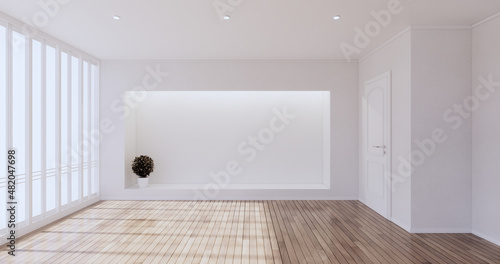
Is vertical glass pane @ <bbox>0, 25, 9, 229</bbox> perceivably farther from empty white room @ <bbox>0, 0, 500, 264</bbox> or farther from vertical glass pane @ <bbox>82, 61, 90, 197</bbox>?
vertical glass pane @ <bbox>82, 61, 90, 197</bbox>

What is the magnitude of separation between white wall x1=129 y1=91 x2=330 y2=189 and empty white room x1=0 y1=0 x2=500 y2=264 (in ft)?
0.10

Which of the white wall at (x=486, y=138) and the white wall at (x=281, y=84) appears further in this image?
the white wall at (x=281, y=84)

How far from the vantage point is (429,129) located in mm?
3898

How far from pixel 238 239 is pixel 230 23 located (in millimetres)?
2781

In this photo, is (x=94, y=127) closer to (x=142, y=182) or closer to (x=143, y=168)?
(x=143, y=168)

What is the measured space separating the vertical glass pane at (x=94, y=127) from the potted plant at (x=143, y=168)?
0.69 metres

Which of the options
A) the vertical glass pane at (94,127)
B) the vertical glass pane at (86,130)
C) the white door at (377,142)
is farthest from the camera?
the vertical glass pane at (94,127)

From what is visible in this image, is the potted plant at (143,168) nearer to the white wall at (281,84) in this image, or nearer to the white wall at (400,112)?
the white wall at (281,84)

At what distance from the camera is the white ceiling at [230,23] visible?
10.9 feet

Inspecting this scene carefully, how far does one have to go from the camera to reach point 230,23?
384cm

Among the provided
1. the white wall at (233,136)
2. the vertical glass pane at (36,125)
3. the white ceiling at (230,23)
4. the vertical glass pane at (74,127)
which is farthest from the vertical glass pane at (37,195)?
the white wall at (233,136)

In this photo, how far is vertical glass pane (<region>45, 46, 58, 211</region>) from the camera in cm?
426

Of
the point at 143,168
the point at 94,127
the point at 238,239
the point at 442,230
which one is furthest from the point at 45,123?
the point at 442,230

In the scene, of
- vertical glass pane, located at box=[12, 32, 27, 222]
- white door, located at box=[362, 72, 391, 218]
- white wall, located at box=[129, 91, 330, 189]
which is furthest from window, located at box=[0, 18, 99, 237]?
white door, located at box=[362, 72, 391, 218]
